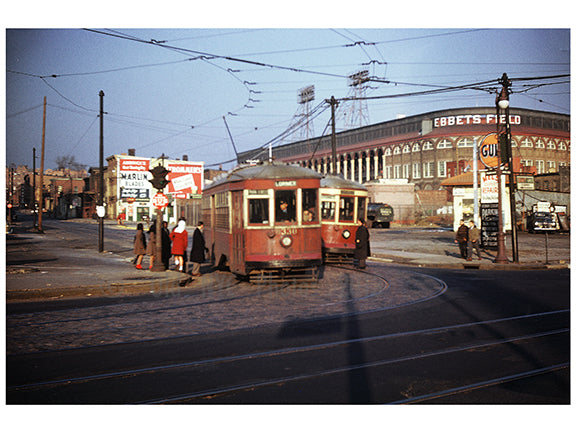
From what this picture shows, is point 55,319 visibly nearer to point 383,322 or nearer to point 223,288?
point 223,288

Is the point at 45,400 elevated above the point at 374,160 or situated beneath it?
situated beneath

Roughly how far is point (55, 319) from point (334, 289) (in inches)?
248

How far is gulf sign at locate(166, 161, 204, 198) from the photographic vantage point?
76.9 meters

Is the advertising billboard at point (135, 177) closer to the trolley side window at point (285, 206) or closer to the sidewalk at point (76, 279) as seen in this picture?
the sidewalk at point (76, 279)

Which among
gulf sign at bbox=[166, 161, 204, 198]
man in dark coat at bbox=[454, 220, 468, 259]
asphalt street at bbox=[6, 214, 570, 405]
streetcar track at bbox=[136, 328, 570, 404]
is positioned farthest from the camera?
gulf sign at bbox=[166, 161, 204, 198]

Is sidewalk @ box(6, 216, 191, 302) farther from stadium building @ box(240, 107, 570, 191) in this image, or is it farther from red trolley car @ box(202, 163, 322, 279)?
stadium building @ box(240, 107, 570, 191)

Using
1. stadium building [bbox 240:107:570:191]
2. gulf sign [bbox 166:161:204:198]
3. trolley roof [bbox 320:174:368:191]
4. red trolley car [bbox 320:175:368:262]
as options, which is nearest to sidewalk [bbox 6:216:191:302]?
red trolley car [bbox 320:175:368:262]

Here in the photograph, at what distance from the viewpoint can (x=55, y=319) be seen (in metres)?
9.24

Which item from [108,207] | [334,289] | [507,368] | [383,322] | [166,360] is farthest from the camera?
[108,207]

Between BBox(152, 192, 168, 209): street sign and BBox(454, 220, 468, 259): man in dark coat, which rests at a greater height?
BBox(152, 192, 168, 209): street sign

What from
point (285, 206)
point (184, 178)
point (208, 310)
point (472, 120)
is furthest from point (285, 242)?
point (472, 120)

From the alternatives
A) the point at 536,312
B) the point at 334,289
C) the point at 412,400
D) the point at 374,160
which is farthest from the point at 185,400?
the point at 374,160

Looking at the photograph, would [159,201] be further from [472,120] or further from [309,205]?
[472,120]

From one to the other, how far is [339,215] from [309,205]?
5195mm
